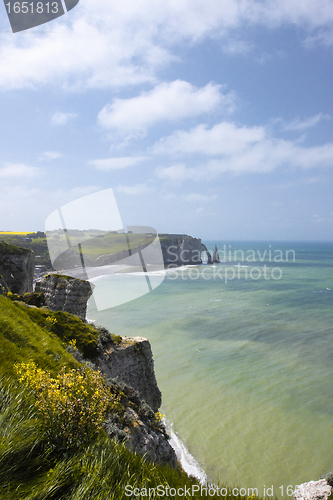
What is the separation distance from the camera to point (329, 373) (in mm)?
22422

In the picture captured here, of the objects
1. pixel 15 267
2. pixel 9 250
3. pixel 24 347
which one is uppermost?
pixel 9 250

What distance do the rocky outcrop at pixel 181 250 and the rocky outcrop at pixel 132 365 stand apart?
11337cm

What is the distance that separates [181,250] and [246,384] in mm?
111774

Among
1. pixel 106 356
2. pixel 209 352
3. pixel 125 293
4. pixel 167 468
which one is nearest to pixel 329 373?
pixel 209 352

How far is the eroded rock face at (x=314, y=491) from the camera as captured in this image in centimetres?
861

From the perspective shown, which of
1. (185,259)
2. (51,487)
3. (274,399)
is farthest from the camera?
(185,259)

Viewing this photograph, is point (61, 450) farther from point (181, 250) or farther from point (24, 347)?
point (181, 250)

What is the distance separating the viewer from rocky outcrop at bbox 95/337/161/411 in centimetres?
1113

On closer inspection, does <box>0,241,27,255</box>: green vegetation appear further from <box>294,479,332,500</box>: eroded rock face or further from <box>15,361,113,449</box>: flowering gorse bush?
<box>294,479,332,500</box>: eroded rock face

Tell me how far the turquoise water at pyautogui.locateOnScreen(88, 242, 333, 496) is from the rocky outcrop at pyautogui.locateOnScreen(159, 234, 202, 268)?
8503cm

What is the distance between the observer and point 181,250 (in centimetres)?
13225

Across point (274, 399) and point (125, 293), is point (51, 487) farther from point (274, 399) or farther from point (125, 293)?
point (125, 293)

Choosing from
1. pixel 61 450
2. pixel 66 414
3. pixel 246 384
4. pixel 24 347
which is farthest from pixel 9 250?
pixel 61 450

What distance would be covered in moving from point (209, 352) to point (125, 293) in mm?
32625
